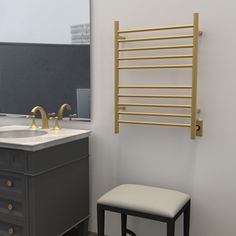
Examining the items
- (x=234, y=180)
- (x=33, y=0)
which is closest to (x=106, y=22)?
(x=33, y=0)

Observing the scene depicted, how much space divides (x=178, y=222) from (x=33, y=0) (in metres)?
1.99

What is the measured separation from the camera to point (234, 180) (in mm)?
2182

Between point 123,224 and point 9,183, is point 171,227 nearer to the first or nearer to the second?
point 123,224

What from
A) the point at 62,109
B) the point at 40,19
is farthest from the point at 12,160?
the point at 40,19

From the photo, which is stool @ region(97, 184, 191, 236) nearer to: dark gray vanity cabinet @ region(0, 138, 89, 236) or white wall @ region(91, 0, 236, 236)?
white wall @ region(91, 0, 236, 236)

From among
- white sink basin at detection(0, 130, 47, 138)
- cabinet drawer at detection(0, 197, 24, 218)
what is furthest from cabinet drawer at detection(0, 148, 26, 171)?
white sink basin at detection(0, 130, 47, 138)

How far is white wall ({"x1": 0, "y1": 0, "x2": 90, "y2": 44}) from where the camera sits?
2555 millimetres

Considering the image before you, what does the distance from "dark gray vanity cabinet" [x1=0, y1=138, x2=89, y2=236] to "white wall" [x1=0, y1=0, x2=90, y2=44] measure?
894 mm

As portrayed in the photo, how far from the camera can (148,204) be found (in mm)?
2006

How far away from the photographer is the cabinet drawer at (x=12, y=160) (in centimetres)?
207

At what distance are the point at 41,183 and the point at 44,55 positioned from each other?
108 centimetres

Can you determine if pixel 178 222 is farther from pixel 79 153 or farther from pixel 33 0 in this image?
pixel 33 0

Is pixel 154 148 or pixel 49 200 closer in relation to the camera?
pixel 49 200

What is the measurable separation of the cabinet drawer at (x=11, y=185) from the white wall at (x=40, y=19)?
109 cm
